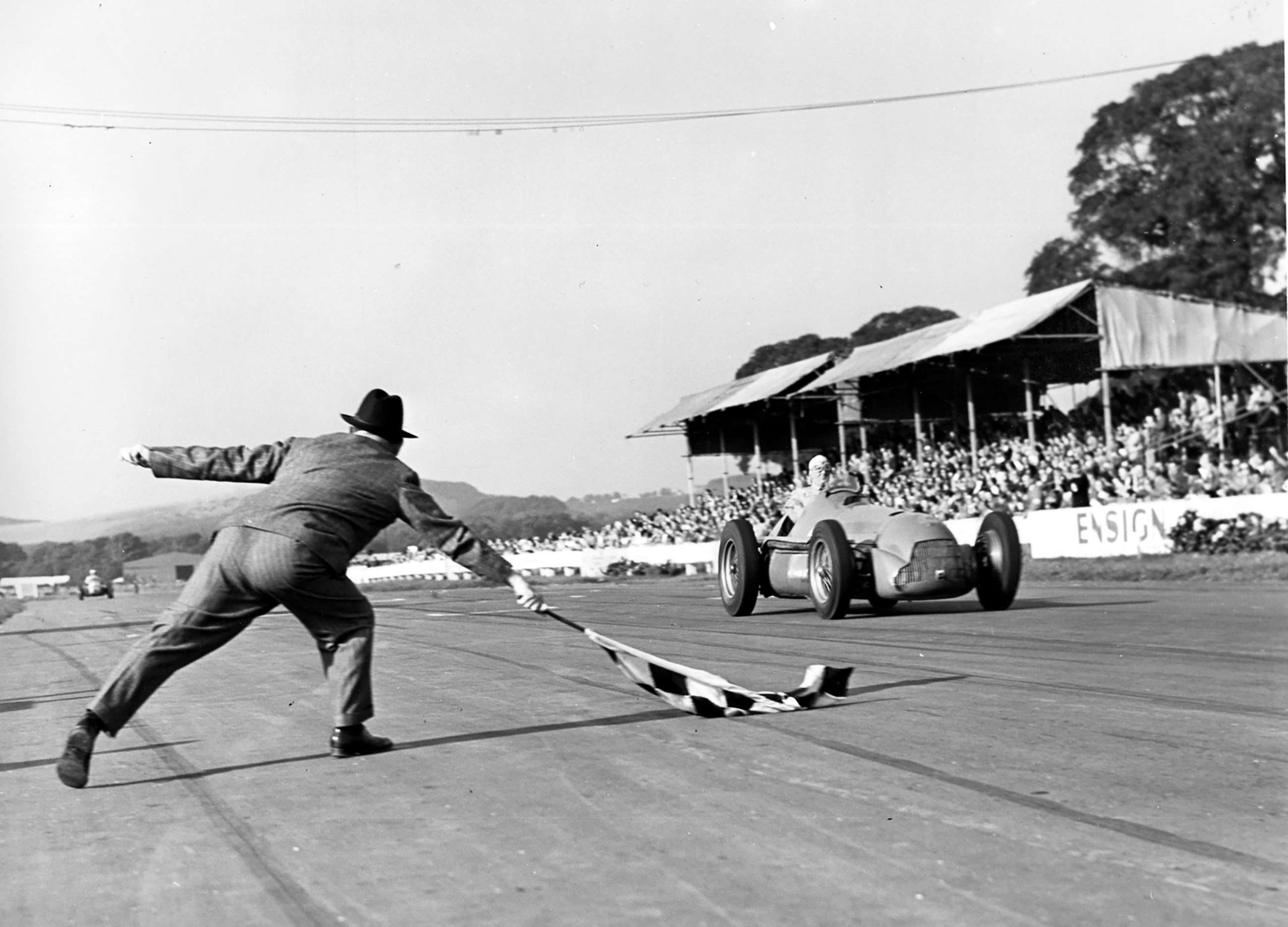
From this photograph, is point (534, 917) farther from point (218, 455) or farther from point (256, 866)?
point (218, 455)

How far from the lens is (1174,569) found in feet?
66.0

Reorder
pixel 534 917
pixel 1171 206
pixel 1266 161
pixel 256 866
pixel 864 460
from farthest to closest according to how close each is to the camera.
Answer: pixel 1171 206 → pixel 864 460 → pixel 1266 161 → pixel 256 866 → pixel 534 917

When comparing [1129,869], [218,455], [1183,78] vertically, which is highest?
[1183,78]

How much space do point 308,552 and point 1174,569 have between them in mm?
15675

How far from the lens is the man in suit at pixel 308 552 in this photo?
22.2ft

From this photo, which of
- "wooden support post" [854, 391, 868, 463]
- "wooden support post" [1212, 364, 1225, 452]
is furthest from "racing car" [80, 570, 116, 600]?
"wooden support post" [1212, 364, 1225, 452]

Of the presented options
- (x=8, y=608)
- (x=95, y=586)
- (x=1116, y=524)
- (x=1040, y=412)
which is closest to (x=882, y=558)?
(x=1116, y=524)

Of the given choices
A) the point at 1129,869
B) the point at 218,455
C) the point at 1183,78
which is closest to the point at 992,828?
the point at 1129,869

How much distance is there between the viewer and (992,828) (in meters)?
4.90

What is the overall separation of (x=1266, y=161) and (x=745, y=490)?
17037 mm

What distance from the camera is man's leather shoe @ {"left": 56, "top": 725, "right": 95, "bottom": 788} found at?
251 inches

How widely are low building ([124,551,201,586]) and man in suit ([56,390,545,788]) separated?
77.7 m

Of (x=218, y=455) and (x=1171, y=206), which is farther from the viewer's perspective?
(x=1171, y=206)

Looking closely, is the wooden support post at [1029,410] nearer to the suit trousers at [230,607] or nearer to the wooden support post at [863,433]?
the wooden support post at [863,433]
